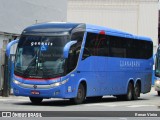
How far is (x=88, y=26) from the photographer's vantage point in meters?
22.5

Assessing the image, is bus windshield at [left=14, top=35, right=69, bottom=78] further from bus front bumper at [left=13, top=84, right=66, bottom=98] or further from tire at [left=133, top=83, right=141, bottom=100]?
tire at [left=133, top=83, right=141, bottom=100]

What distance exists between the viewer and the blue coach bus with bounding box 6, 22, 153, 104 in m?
20.7

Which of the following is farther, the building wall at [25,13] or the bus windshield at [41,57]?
the building wall at [25,13]

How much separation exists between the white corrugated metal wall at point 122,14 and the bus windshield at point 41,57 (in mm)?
43782

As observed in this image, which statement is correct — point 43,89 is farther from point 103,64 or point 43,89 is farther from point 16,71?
point 103,64

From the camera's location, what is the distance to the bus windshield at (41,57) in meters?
20.7

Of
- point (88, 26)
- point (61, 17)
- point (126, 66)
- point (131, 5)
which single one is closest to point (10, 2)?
point (61, 17)

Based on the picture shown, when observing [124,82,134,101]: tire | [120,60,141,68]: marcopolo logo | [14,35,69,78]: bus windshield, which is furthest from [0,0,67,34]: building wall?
[14,35,69,78]: bus windshield

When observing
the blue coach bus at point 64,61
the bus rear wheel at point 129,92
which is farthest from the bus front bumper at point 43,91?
the bus rear wheel at point 129,92

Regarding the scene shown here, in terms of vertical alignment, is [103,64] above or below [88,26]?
below

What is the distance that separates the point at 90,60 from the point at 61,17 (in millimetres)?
24754

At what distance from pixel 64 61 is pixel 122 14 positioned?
45.6 meters

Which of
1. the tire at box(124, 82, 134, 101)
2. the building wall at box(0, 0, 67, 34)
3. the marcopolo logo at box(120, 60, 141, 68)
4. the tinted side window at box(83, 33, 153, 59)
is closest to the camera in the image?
the tinted side window at box(83, 33, 153, 59)

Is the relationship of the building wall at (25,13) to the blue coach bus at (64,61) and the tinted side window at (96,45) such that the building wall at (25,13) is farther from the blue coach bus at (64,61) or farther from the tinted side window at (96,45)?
the tinted side window at (96,45)
